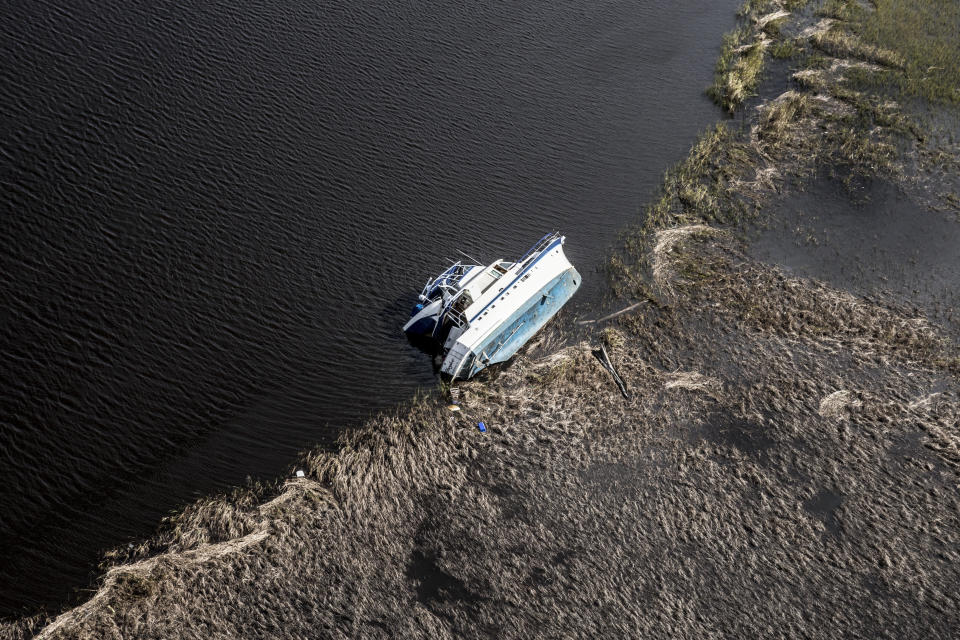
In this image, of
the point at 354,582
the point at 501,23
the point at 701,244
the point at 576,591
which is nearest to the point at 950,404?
the point at 701,244

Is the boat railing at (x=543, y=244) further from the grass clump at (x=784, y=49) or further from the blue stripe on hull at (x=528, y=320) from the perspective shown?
the grass clump at (x=784, y=49)

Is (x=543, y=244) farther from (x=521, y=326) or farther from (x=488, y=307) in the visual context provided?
(x=488, y=307)

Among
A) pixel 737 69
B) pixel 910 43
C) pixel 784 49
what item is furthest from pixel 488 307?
pixel 910 43

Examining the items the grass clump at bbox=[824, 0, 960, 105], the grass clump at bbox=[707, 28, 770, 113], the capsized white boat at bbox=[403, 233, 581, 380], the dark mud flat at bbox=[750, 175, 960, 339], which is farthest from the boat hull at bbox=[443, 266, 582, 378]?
the grass clump at bbox=[824, 0, 960, 105]

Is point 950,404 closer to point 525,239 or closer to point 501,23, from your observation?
point 525,239

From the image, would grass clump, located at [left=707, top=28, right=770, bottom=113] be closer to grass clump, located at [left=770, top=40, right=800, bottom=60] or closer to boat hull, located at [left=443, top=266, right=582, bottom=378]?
grass clump, located at [left=770, top=40, right=800, bottom=60]

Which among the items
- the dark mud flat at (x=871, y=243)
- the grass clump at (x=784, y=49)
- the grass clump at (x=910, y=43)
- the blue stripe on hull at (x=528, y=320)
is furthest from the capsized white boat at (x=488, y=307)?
the grass clump at (x=910, y=43)
